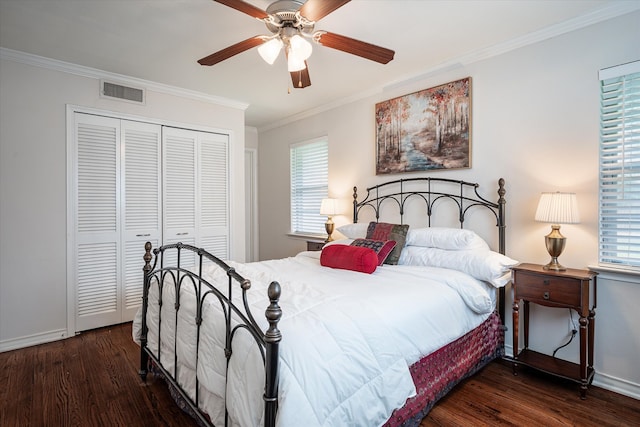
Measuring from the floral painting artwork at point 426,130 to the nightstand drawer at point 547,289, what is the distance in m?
1.09

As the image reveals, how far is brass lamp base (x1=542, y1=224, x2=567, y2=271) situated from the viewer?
2223mm

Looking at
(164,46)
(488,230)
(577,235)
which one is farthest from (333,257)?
(164,46)

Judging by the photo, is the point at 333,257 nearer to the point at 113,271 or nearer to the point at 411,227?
the point at 411,227

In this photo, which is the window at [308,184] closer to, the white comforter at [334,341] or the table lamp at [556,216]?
the white comforter at [334,341]

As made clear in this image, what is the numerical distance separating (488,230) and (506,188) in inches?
15.0

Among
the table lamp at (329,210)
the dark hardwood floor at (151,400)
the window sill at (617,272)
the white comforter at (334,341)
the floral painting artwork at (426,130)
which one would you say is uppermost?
the floral painting artwork at (426,130)

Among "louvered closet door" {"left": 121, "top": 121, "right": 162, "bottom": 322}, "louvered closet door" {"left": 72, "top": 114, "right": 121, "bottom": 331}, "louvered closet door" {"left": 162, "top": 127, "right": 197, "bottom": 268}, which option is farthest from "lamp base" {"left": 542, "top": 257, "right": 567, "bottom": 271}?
"louvered closet door" {"left": 72, "top": 114, "right": 121, "bottom": 331}

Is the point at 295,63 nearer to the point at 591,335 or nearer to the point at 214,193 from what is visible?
the point at 214,193

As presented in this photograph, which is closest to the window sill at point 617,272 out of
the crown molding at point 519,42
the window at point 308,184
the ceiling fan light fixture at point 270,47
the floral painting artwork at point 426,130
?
the floral painting artwork at point 426,130

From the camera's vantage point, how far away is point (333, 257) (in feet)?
8.49

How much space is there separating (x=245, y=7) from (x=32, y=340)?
337 cm

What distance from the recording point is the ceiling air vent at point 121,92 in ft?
10.7

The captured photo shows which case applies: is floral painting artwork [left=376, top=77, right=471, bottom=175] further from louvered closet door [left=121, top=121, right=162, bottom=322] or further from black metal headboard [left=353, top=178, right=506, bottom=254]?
louvered closet door [left=121, top=121, right=162, bottom=322]

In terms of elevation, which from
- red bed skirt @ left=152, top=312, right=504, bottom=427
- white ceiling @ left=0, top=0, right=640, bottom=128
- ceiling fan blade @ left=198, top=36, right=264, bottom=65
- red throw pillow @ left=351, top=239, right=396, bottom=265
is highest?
white ceiling @ left=0, top=0, right=640, bottom=128
